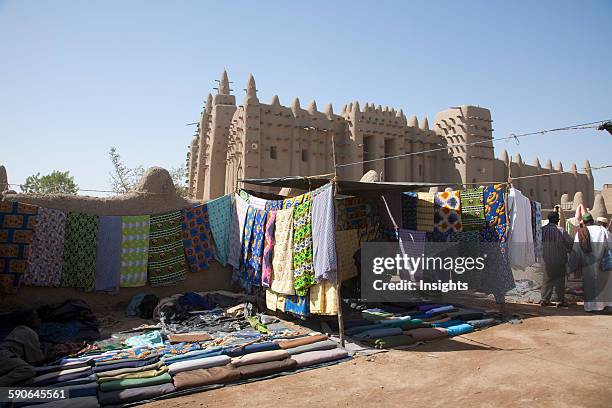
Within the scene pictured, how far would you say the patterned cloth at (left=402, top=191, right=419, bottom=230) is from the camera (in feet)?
28.2

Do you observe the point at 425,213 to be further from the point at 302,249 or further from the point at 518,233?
the point at 302,249

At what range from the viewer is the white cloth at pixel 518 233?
7797mm

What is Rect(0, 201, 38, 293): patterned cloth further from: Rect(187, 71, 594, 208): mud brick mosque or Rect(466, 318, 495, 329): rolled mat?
Rect(187, 71, 594, 208): mud brick mosque

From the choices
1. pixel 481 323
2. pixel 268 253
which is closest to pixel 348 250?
pixel 268 253

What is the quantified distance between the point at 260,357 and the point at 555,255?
22.9 ft

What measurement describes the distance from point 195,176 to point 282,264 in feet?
73.8

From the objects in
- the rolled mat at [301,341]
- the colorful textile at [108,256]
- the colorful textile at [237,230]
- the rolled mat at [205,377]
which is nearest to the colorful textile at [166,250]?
the colorful textile at [108,256]

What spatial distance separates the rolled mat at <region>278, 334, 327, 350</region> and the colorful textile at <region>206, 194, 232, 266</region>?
3368 millimetres

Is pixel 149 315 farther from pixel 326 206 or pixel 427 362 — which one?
pixel 427 362

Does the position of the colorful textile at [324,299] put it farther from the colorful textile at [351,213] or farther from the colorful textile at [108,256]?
the colorful textile at [108,256]

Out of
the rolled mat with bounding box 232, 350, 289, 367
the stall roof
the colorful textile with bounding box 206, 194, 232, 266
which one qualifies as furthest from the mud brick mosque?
the rolled mat with bounding box 232, 350, 289, 367

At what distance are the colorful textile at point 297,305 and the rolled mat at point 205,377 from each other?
1766mm

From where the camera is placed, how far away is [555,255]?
354 inches

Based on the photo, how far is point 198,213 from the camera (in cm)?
877
